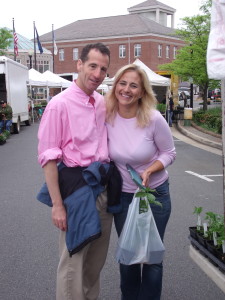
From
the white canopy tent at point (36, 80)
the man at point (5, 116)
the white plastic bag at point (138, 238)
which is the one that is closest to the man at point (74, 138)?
the white plastic bag at point (138, 238)

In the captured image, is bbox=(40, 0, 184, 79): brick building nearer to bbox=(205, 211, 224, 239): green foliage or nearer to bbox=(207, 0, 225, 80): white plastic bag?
bbox=(205, 211, 224, 239): green foliage

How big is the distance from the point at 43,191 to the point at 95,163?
16.3 inches

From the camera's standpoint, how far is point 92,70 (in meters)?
2.57

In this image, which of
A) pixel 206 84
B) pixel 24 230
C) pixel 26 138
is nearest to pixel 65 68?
pixel 206 84

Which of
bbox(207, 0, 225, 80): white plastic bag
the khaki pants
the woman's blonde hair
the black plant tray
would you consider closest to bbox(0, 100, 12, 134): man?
the khaki pants

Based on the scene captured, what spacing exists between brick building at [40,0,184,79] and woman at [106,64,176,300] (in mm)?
62585

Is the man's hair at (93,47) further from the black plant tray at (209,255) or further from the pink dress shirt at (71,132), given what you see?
the black plant tray at (209,255)

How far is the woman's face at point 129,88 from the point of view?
2.70 metres

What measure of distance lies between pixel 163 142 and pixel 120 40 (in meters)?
66.4

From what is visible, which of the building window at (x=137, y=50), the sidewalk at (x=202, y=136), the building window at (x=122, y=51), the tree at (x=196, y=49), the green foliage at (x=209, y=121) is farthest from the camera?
the building window at (x=122, y=51)

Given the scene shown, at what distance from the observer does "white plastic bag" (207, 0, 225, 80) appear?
1.97 m

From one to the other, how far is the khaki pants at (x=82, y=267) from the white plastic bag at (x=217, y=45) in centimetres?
114

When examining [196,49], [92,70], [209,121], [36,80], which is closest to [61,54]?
[36,80]

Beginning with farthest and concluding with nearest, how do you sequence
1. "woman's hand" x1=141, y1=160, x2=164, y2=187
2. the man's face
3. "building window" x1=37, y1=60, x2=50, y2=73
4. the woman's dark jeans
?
1. "building window" x1=37, y1=60, x2=50, y2=73
2. the woman's dark jeans
3. "woman's hand" x1=141, y1=160, x2=164, y2=187
4. the man's face
